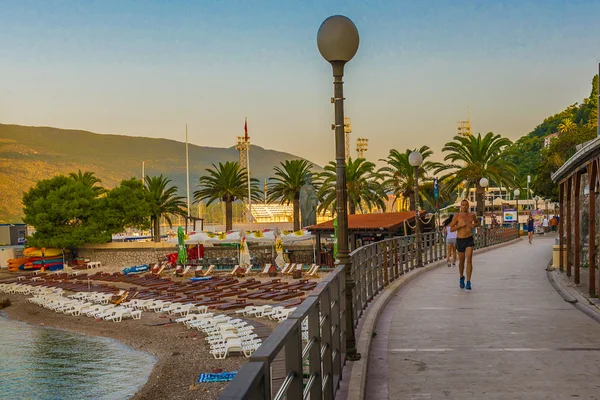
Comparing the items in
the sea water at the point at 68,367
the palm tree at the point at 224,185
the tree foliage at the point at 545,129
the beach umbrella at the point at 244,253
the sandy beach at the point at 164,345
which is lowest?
the sea water at the point at 68,367

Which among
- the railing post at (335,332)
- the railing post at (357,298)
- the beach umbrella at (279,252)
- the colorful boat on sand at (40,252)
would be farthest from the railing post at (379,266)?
the colorful boat on sand at (40,252)

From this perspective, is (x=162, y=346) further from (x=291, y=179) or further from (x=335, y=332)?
(x=291, y=179)

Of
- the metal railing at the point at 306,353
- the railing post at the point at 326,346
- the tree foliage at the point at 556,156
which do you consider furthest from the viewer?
the tree foliage at the point at 556,156

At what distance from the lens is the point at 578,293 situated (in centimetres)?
1320

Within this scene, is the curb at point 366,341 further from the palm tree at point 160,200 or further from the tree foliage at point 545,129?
the tree foliage at point 545,129

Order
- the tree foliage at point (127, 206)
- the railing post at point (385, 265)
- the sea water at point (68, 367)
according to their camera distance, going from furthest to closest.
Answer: the tree foliage at point (127, 206), the sea water at point (68, 367), the railing post at point (385, 265)

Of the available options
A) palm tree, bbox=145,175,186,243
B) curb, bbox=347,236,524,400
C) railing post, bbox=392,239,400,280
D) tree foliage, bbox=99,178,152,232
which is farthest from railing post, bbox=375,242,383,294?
palm tree, bbox=145,175,186,243

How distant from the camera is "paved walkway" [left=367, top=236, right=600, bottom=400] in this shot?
647 centimetres

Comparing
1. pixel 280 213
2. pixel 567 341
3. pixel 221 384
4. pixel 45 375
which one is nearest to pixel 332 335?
pixel 567 341

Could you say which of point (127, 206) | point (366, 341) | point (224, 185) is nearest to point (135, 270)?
point (224, 185)

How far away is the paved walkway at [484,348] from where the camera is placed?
21.2 feet

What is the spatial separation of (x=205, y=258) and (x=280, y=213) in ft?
324

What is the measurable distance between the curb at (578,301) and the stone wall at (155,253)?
116 feet

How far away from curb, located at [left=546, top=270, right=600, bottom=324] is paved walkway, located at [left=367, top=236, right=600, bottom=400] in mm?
143
